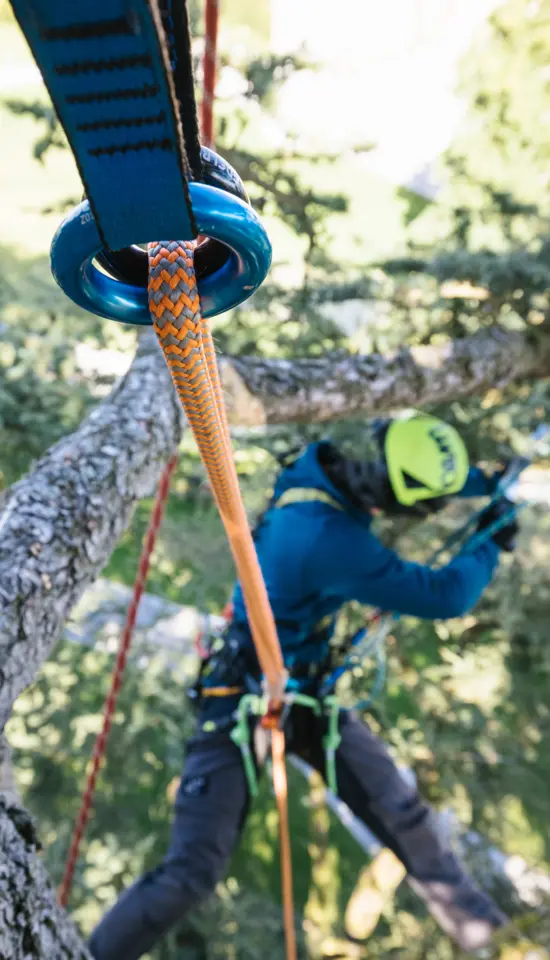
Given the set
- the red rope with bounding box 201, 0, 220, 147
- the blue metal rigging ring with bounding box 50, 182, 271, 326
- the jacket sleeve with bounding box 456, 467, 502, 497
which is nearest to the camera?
the blue metal rigging ring with bounding box 50, 182, 271, 326

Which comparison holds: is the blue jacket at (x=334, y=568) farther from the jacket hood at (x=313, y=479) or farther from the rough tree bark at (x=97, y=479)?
the rough tree bark at (x=97, y=479)

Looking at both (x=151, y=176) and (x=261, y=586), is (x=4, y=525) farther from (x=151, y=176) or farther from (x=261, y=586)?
(x=151, y=176)

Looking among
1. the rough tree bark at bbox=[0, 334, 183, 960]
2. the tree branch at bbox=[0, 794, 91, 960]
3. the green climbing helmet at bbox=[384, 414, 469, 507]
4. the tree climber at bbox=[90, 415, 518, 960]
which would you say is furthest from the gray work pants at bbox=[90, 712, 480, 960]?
the tree branch at bbox=[0, 794, 91, 960]

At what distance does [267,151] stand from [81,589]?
331 cm

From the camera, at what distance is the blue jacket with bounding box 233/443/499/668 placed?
8.64 ft

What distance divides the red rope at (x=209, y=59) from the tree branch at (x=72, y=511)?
88 cm

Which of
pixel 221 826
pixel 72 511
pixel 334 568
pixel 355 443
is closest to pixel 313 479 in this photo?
pixel 334 568

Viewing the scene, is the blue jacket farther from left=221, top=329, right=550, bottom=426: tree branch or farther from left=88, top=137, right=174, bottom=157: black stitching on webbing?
left=88, top=137, right=174, bottom=157: black stitching on webbing

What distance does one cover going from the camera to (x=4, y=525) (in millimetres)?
1661

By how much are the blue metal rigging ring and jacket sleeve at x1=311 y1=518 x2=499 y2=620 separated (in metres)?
1.82

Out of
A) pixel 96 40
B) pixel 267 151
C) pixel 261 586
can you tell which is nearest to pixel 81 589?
pixel 261 586

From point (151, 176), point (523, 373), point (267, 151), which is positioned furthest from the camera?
point (267, 151)

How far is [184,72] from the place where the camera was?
2.02 ft

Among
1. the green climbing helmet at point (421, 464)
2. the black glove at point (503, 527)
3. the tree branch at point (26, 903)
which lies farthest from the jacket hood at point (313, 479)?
the tree branch at point (26, 903)
